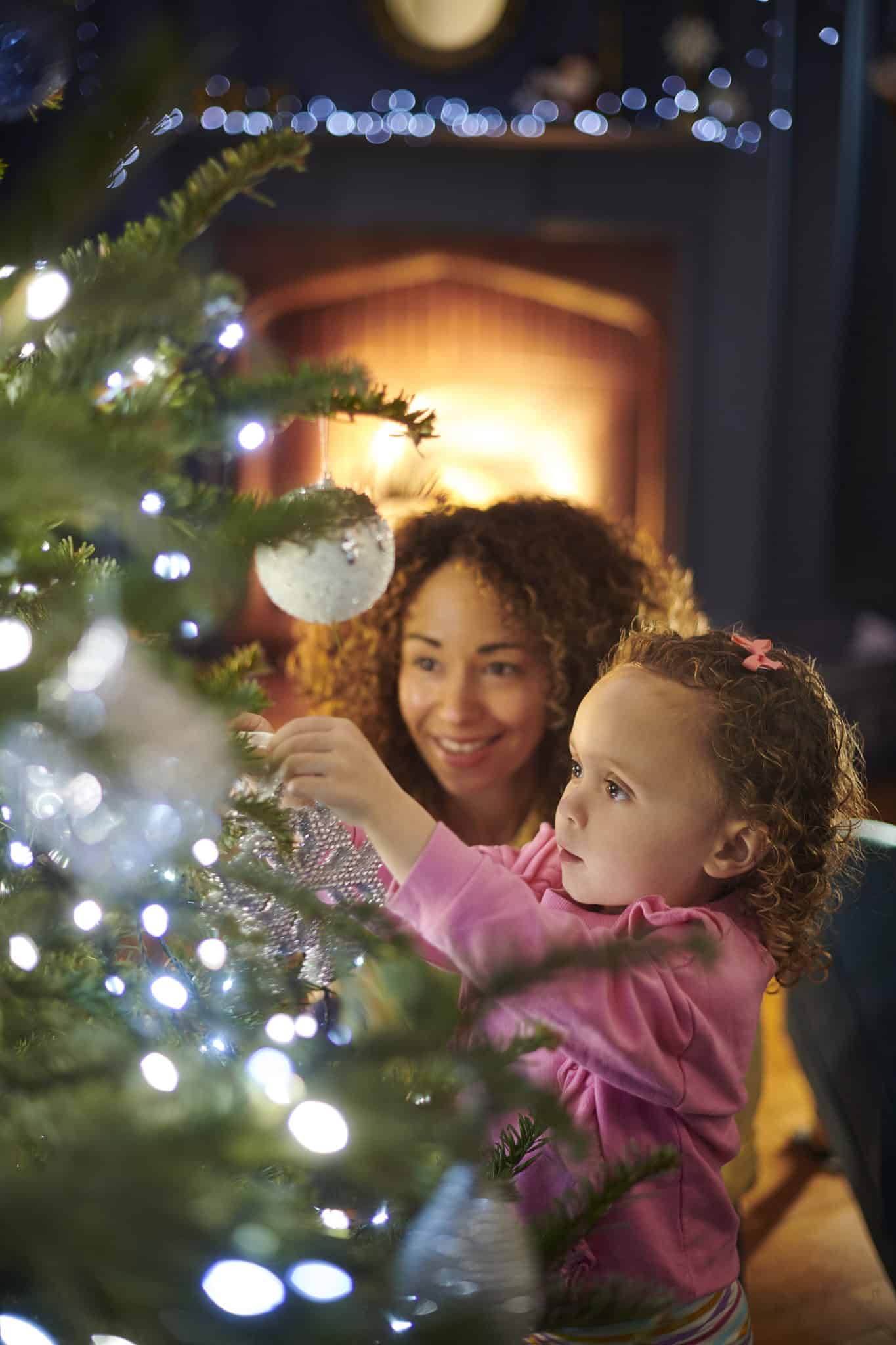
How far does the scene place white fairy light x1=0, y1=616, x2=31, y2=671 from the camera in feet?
1.33

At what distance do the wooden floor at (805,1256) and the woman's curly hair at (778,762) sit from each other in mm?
653

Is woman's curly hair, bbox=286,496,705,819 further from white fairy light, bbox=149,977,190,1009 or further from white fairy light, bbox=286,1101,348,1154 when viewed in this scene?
white fairy light, bbox=286,1101,348,1154

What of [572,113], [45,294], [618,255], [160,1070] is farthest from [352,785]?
[618,255]

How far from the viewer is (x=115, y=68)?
1.17 ft

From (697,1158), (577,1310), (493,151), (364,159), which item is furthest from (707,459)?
(577,1310)

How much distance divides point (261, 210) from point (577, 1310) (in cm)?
318

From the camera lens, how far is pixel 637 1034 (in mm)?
693

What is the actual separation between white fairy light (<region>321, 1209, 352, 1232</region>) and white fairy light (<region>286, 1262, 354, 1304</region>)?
119 millimetres

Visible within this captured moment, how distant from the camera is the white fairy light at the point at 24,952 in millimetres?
462

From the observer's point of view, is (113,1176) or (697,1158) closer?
(113,1176)

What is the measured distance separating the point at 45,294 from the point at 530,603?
64 centimetres

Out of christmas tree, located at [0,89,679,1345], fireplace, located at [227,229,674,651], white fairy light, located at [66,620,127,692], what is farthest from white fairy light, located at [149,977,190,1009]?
fireplace, located at [227,229,674,651]

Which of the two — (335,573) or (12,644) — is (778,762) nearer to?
(335,573)

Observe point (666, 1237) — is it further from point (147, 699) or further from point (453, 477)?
point (453, 477)
